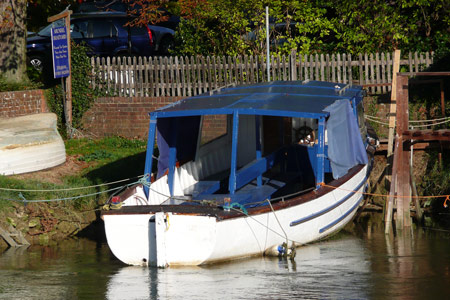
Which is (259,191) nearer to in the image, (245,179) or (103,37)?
(245,179)

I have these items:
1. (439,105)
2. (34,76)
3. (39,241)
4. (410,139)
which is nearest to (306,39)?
(439,105)

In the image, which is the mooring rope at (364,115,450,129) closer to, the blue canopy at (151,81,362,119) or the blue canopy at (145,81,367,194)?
the blue canopy at (151,81,362,119)

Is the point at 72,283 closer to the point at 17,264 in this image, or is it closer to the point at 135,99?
the point at 17,264

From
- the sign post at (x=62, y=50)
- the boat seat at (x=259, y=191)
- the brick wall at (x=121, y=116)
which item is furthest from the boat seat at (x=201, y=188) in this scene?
the sign post at (x=62, y=50)

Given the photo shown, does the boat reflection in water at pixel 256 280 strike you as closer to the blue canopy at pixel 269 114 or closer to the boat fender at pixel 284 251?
the boat fender at pixel 284 251

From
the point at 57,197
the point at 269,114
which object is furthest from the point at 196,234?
the point at 57,197

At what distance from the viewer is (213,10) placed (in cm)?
2211

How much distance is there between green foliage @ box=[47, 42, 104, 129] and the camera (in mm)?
21186

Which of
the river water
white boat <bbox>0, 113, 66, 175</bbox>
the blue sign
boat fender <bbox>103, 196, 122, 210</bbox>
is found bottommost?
the river water

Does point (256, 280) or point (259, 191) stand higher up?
point (259, 191)

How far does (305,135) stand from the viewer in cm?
1714

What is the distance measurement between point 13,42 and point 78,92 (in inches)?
86.8

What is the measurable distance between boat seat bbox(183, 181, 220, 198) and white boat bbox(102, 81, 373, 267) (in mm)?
23

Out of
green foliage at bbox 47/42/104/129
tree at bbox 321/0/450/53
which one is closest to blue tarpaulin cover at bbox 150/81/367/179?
tree at bbox 321/0/450/53
